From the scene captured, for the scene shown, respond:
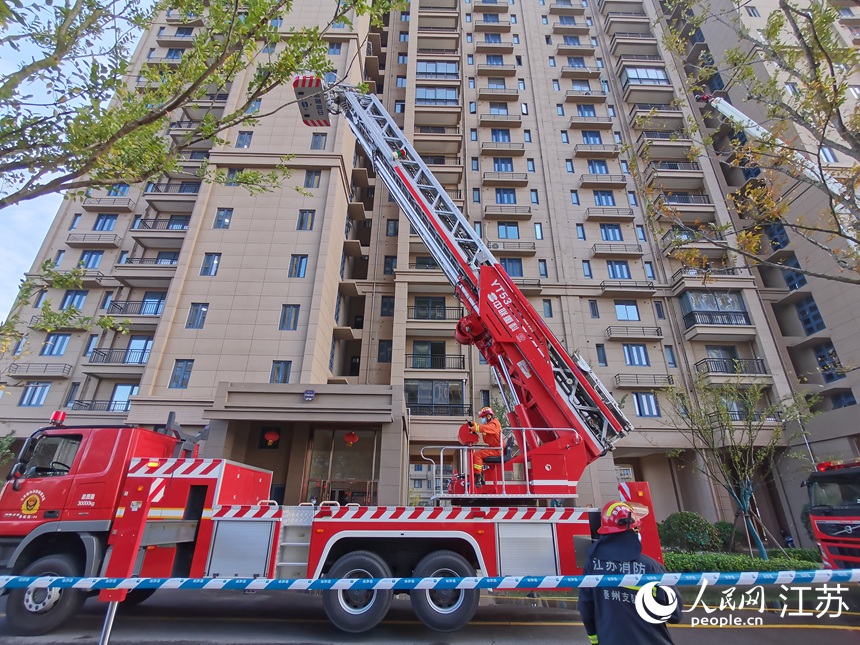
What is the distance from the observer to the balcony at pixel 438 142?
104 ft

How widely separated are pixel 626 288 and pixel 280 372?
22.2m

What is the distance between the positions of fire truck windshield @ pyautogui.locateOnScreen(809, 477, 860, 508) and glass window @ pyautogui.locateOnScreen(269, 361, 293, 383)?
63.5 ft

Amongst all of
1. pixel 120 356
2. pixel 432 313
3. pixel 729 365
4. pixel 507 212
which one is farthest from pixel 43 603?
pixel 729 365

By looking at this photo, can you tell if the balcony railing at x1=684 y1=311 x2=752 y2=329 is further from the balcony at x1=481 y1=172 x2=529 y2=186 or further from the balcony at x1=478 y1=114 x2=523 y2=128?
the balcony at x1=478 y1=114 x2=523 y2=128

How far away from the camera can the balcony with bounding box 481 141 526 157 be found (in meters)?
32.3

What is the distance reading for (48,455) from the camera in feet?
24.6

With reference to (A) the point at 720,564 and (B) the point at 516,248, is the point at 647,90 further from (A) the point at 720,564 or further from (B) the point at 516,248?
(A) the point at 720,564

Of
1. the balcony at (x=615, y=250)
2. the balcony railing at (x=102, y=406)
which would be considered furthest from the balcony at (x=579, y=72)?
the balcony railing at (x=102, y=406)

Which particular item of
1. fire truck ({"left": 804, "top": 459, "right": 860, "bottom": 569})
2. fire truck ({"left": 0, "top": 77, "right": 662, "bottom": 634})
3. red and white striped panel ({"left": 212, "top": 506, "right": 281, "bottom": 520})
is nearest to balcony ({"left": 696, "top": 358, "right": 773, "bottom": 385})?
fire truck ({"left": 804, "top": 459, "right": 860, "bottom": 569})

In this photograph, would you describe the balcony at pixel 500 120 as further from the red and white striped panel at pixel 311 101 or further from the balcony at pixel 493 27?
the red and white striped panel at pixel 311 101

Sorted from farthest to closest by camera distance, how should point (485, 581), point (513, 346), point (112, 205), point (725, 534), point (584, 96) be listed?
point (584, 96) → point (112, 205) → point (725, 534) → point (513, 346) → point (485, 581)

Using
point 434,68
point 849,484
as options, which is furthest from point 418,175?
point 434,68

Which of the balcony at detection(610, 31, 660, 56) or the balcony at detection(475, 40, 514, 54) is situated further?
the balcony at detection(475, 40, 514, 54)

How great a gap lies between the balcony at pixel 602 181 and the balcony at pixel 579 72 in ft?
35.7
